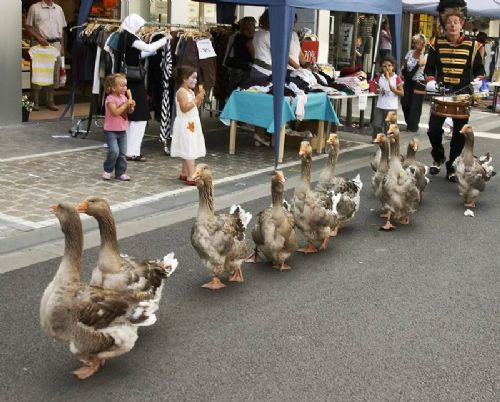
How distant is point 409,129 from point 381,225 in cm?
734

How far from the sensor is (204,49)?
35.0ft

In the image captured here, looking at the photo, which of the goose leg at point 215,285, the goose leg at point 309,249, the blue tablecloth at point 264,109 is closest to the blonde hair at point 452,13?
the blue tablecloth at point 264,109

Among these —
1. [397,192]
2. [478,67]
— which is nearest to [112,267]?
[397,192]

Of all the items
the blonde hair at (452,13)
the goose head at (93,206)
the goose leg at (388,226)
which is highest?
the blonde hair at (452,13)

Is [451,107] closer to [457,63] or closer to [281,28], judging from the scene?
[457,63]

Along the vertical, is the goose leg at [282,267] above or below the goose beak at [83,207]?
below

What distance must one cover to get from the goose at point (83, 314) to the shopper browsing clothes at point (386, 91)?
886 centimetres

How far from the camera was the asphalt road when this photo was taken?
4.14m

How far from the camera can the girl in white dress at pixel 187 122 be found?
28.7 feet

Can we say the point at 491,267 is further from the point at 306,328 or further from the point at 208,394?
the point at 208,394

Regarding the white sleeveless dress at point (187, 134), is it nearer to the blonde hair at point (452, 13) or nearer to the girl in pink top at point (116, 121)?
the girl in pink top at point (116, 121)

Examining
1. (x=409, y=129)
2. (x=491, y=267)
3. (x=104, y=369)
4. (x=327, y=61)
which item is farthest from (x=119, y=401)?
(x=327, y=61)

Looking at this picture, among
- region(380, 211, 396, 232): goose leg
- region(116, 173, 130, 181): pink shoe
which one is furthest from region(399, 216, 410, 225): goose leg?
region(116, 173, 130, 181): pink shoe

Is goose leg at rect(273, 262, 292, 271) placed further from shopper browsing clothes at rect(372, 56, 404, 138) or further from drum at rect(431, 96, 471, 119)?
shopper browsing clothes at rect(372, 56, 404, 138)
